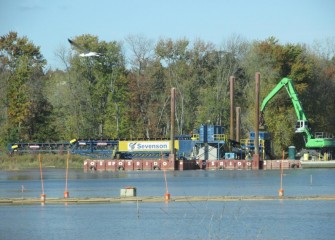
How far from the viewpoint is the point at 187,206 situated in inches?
2012

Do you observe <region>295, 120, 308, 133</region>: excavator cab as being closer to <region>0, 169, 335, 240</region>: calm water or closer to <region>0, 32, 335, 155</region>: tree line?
<region>0, 32, 335, 155</region>: tree line

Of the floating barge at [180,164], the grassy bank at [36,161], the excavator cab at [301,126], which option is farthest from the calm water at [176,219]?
the grassy bank at [36,161]

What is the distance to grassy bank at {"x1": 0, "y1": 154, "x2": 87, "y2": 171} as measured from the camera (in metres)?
113

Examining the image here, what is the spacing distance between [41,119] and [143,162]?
25730 mm

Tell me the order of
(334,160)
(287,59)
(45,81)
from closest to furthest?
(334,160), (287,59), (45,81)

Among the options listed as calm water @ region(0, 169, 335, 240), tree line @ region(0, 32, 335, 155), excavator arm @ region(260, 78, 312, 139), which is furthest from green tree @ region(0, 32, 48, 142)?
calm water @ region(0, 169, 335, 240)

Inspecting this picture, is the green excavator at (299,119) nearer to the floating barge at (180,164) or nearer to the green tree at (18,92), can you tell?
the floating barge at (180,164)

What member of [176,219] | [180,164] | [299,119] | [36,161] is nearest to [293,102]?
[299,119]

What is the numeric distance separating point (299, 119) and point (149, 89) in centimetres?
2463

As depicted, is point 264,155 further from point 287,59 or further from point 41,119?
point 41,119

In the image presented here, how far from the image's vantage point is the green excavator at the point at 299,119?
4385 inches

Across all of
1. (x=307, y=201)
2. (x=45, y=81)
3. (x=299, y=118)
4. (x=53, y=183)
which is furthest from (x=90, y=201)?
(x=45, y=81)

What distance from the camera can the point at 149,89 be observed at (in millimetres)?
129250

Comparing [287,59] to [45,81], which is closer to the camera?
[287,59]
